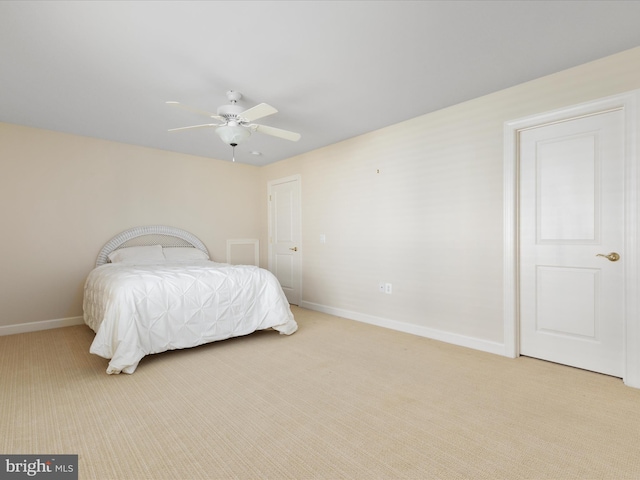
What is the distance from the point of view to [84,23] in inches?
81.2

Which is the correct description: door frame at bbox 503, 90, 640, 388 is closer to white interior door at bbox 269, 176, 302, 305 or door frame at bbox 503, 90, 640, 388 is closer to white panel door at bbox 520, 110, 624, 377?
white panel door at bbox 520, 110, 624, 377

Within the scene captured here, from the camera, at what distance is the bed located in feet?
8.89

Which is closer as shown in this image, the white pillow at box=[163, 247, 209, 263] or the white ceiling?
the white ceiling

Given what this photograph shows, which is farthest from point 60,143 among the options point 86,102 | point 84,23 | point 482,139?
point 482,139

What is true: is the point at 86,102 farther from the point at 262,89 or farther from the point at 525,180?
the point at 525,180

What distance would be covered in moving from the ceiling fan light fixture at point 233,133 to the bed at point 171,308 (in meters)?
1.34

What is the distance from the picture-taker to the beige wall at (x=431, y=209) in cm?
296

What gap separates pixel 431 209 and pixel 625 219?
1556mm

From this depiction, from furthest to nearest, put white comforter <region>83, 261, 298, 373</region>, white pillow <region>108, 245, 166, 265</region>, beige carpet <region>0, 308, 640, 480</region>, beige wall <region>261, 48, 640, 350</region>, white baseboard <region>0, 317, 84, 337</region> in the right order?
1. white pillow <region>108, 245, 166, 265</region>
2. white baseboard <region>0, 317, 84, 337</region>
3. beige wall <region>261, 48, 640, 350</region>
4. white comforter <region>83, 261, 298, 373</region>
5. beige carpet <region>0, 308, 640, 480</region>

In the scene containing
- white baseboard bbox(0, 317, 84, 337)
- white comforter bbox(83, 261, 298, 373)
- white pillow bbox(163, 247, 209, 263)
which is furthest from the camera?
white pillow bbox(163, 247, 209, 263)

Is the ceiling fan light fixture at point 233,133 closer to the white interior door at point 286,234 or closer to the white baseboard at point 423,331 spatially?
the white interior door at point 286,234

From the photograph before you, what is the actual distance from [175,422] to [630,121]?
12.0 feet

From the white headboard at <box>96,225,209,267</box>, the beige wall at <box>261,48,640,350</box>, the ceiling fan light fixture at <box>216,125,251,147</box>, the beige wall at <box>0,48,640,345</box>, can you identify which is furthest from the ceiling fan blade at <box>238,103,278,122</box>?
the white headboard at <box>96,225,209,267</box>

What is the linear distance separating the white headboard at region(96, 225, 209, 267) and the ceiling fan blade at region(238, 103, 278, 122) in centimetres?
285
